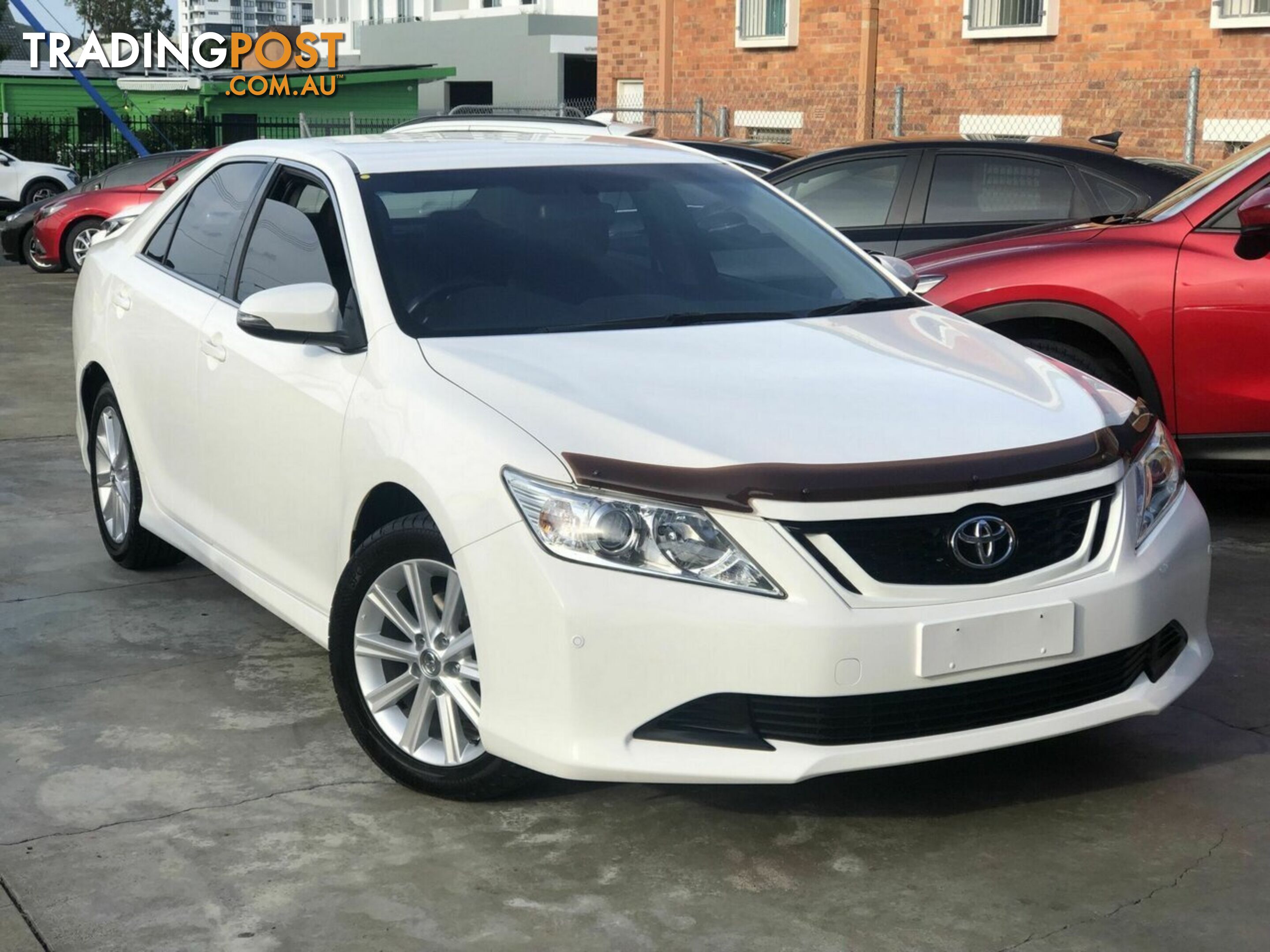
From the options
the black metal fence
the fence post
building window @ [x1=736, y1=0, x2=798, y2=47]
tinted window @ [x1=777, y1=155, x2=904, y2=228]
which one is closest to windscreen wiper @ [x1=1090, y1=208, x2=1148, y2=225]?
tinted window @ [x1=777, y1=155, x2=904, y2=228]

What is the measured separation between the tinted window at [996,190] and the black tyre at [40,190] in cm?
1929

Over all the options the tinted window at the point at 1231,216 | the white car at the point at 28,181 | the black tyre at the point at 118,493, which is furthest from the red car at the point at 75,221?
the tinted window at the point at 1231,216

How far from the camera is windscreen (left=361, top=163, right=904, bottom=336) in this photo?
454cm

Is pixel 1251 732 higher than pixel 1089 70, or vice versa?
A: pixel 1089 70

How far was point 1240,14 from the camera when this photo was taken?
633 inches

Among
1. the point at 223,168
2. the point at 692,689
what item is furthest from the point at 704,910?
the point at 223,168

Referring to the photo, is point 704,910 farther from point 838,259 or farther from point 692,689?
point 838,259

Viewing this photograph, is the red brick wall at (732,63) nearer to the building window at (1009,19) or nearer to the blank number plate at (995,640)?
the building window at (1009,19)

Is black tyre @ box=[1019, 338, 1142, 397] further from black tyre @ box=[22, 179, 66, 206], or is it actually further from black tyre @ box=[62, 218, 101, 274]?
black tyre @ box=[22, 179, 66, 206]

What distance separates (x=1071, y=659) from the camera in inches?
145

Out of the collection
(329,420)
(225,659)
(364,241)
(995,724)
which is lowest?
(225,659)

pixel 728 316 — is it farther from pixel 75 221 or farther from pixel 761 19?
pixel 761 19

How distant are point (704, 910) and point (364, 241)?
2082 millimetres

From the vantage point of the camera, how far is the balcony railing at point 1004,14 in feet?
60.5
